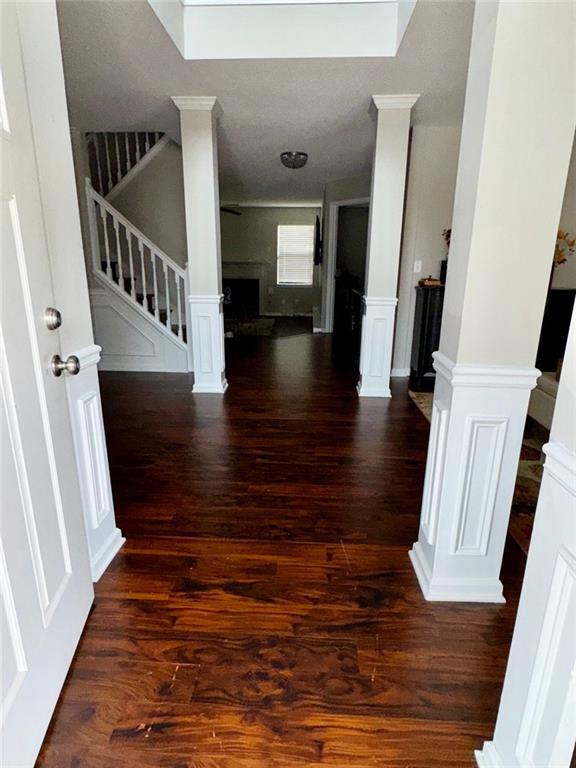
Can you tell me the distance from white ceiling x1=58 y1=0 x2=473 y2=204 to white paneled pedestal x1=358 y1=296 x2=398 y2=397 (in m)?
1.58

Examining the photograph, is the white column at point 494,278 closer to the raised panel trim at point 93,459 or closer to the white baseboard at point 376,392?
the raised panel trim at point 93,459

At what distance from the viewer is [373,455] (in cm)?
283

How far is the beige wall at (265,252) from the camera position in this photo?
9836 millimetres

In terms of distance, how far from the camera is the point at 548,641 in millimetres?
864

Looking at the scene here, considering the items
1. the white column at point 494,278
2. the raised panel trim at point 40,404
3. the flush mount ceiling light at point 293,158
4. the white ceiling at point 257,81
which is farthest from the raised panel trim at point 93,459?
the flush mount ceiling light at point 293,158

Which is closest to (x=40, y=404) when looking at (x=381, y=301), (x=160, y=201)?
(x=381, y=301)

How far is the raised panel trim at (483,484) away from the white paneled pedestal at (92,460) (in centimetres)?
138

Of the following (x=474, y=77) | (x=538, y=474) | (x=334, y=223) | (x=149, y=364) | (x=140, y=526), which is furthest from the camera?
(x=334, y=223)

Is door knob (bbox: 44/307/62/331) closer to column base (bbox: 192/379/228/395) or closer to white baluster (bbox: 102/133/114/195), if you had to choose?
column base (bbox: 192/379/228/395)

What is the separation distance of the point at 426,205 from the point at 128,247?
10.4ft

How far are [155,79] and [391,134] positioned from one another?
1.81m

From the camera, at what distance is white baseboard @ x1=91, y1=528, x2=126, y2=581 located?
5.65 ft

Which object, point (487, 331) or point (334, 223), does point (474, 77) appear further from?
point (334, 223)

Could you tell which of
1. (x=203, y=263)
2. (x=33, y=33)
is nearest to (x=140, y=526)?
(x=33, y=33)
